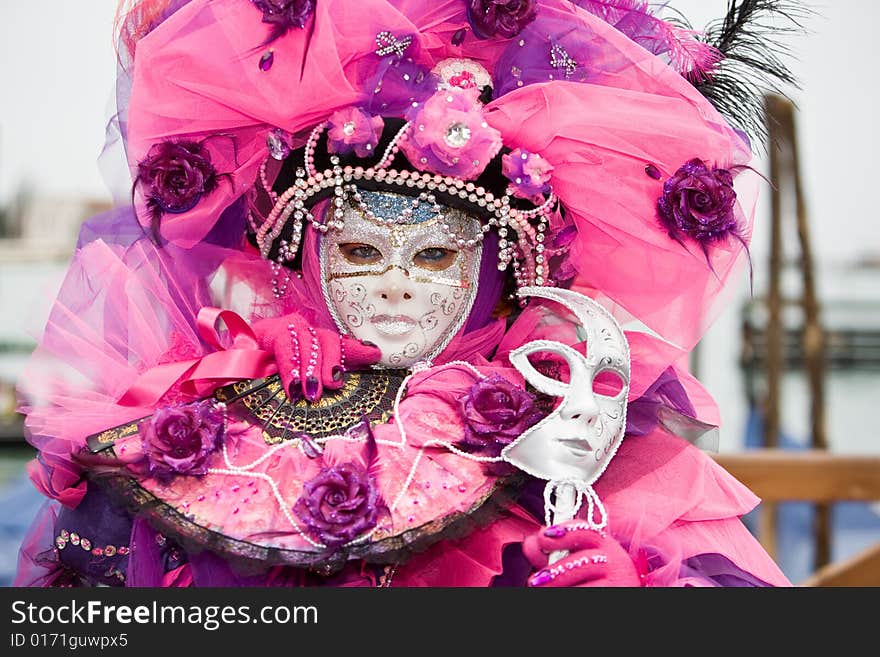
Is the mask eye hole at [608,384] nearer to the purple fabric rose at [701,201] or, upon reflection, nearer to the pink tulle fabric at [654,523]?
the pink tulle fabric at [654,523]

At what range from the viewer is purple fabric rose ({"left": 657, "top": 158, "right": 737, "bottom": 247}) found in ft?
3.80

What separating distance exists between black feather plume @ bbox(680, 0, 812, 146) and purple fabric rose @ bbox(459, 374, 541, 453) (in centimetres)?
50

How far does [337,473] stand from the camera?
1059mm

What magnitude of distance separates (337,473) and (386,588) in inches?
6.0

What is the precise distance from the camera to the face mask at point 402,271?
4.08 ft

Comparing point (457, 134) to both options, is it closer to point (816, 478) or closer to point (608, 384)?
point (608, 384)

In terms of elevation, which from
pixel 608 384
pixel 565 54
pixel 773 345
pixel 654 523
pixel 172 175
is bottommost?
pixel 773 345

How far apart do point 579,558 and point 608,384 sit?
0.88 ft

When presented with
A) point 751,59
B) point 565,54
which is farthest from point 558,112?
point 751,59

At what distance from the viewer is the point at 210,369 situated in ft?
3.97

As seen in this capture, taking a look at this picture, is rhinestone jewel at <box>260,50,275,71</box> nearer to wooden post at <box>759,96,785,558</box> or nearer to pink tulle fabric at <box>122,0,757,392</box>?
pink tulle fabric at <box>122,0,757,392</box>

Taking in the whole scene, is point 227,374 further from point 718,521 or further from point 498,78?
point 718,521

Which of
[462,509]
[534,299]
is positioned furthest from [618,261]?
[462,509]

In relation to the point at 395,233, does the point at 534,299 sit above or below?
below
